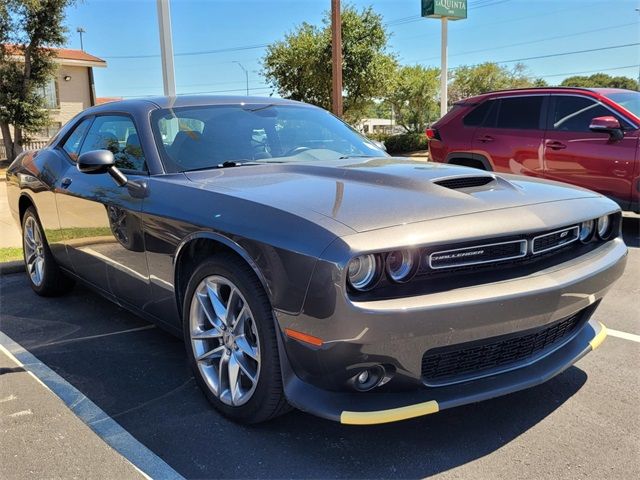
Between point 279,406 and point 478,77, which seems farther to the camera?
point 478,77

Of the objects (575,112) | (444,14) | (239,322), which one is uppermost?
(444,14)

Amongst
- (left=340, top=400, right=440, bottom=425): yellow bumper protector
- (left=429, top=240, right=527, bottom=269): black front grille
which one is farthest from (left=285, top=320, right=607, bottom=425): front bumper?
(left=429, top=240, right=527, bottom=269): black front grille

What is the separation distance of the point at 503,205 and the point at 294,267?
3.30ft

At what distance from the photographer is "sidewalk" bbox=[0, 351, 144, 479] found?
2.46 metres

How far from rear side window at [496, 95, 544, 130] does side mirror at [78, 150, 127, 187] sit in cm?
589

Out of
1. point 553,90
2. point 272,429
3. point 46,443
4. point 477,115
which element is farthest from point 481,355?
point 477,115

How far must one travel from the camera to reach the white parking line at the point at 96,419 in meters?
2.46

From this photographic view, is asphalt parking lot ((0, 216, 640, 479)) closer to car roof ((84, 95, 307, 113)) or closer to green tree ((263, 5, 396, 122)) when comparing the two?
car roof ((84, 95, 307, 113))

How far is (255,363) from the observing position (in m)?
2.64

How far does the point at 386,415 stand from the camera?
7.32 ft

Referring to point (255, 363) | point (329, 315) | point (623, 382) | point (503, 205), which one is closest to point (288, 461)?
point (255, 363)

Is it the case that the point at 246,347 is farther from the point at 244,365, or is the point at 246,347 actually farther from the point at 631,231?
the point at 631,231

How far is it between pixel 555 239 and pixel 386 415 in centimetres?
120

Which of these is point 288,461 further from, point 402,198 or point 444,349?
point 402,198
